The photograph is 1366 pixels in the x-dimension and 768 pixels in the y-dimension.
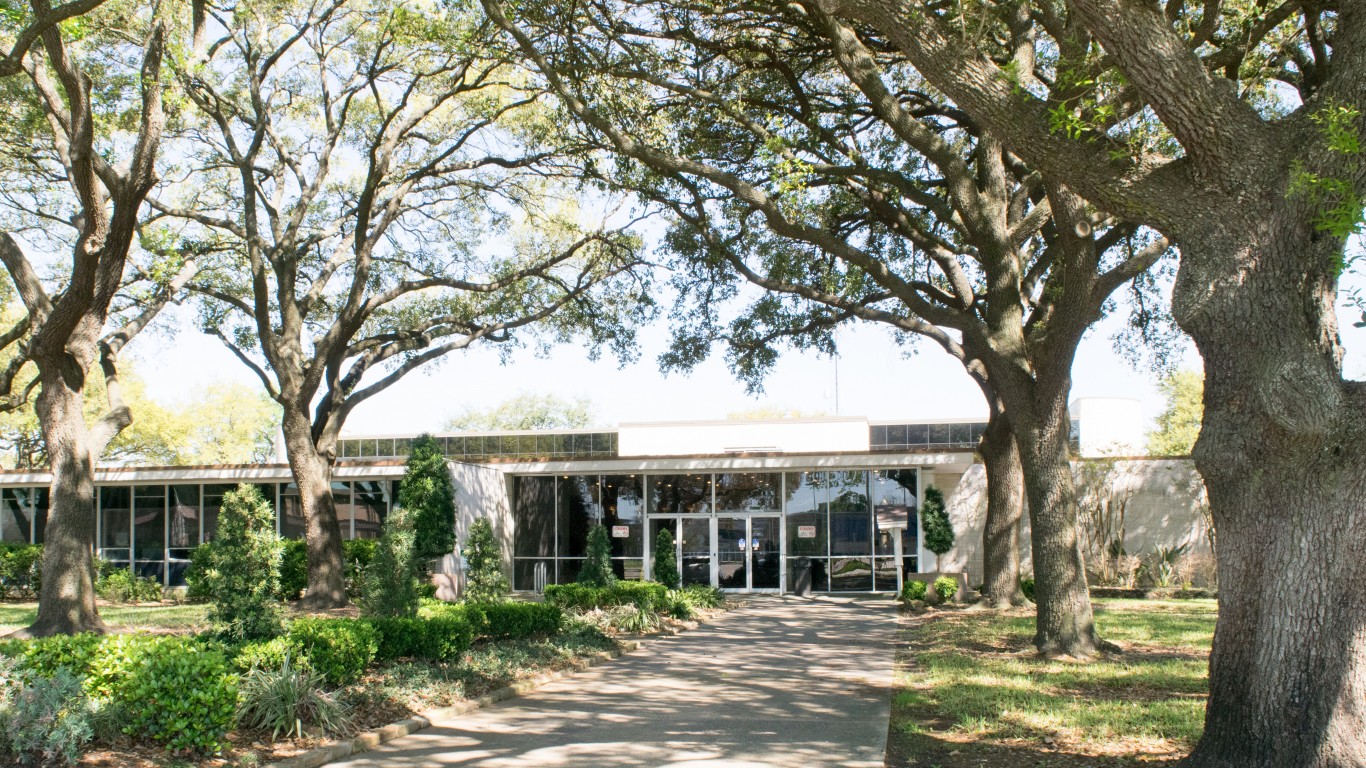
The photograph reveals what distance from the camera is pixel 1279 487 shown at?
6.41m

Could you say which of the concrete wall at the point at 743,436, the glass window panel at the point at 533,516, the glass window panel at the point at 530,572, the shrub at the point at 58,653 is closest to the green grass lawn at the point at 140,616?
the shrub at the point at 58,653

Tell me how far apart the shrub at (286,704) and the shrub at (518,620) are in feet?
15.6

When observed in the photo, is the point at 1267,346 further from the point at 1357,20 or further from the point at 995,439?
the point at 995,439

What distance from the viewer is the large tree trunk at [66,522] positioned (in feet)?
46.6

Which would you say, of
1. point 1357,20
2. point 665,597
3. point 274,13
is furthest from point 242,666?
point 274,13

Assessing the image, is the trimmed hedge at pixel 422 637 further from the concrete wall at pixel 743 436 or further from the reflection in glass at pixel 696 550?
the concrete wall at pixel 743 436

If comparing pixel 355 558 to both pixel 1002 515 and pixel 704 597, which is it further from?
pixel 1002 515

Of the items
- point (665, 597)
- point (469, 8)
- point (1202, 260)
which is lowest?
point (665, 597)

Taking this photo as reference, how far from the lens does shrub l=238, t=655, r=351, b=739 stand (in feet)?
27.5

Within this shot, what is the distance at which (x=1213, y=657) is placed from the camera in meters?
6.82

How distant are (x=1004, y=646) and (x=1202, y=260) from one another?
8.44 metres

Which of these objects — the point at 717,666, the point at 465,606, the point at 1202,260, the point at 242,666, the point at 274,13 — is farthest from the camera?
the point at 274,13

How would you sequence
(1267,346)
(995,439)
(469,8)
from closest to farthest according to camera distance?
1. (1267,346)
2. (469,8)
3. (995,439)

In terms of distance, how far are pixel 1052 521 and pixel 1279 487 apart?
686cm
